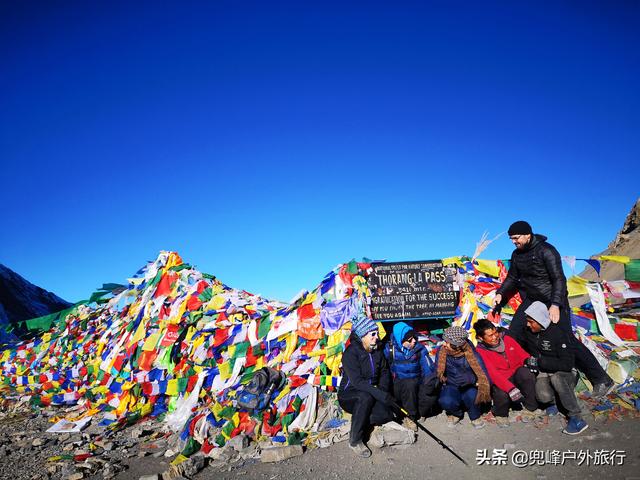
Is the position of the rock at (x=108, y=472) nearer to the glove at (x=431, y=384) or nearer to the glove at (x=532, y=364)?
the glove at (x=431, y=384)

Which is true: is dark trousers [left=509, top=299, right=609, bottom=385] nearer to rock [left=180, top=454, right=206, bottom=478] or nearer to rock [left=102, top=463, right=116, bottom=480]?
rock [left=180, top=454, right=206, bottom=478]

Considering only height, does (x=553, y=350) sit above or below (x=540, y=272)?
below

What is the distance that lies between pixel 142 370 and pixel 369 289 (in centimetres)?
547

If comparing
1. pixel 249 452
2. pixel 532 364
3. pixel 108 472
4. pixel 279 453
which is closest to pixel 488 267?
pixel 532 364

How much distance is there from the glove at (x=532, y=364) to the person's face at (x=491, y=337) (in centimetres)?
47

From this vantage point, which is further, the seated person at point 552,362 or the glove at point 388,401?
the glove at point 388,401

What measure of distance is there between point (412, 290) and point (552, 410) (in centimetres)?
283

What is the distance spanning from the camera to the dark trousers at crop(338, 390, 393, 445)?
208 inches

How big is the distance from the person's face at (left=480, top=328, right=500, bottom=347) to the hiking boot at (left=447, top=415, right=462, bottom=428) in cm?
119

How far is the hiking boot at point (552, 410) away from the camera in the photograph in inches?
214

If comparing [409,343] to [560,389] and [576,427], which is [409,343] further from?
[576,427]

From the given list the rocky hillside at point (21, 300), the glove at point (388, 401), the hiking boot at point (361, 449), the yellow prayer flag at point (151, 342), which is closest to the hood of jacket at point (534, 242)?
the glove at point (388, 401)

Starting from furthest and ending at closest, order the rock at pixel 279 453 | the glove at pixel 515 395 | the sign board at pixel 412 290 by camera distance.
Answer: the sign board at pixel 412 290
the glove at pixel 515 395
the rock at pixel 279 453

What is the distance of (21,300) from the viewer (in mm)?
26031
